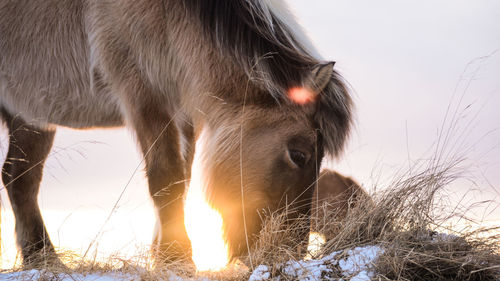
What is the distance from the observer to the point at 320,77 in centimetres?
357

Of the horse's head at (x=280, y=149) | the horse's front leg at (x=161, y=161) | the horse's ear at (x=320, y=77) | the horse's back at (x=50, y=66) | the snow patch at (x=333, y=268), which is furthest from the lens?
the horse's back at (x=50, y=66)

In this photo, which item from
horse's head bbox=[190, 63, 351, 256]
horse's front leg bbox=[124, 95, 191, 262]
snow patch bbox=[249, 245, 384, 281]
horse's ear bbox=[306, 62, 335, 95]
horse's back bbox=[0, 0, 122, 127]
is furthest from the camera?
horse's back bbox=[0, 0, 122, 127]

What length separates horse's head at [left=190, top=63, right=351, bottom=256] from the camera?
364cm

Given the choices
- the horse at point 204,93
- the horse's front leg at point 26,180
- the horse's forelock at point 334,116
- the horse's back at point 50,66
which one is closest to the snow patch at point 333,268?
the horse at point 204,93

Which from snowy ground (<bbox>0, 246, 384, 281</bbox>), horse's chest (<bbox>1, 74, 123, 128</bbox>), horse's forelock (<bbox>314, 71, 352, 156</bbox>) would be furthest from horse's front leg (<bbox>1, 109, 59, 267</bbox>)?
horse's forelock (<bbox>314, 71, 352, 156</bbox>)

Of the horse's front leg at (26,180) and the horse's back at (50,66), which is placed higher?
the horse's back at (50,66)

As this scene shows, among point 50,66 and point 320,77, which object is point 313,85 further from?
point 50,66

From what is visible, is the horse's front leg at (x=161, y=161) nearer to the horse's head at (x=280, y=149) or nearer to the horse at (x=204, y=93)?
the horse at (x=204, y=93)

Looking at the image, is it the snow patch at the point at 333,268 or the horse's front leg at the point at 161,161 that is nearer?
the snow patch at the point at 333,268

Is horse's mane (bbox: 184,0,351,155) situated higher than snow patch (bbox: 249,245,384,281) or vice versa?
horse's mane (bbox: 184,0,351,155)

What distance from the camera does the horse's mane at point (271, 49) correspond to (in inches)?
147

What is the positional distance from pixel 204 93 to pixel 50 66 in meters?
1.87

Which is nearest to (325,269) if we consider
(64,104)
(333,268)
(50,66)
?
(333,268)

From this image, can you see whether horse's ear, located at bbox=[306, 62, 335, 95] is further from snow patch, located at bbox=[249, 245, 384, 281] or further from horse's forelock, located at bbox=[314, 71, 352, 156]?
snow patch, located at bbox=[249, 245, 384, 281]
